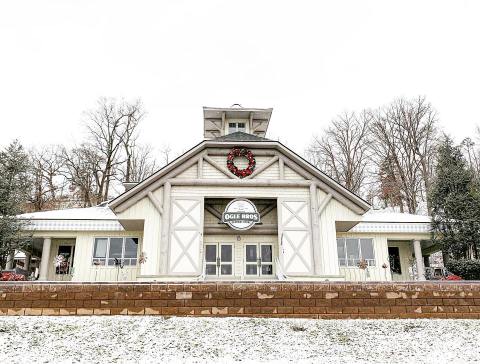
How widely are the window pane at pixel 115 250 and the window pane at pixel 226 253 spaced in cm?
477

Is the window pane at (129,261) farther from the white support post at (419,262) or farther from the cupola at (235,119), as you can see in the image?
the white support post at (419,262)

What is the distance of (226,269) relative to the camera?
1684 cm

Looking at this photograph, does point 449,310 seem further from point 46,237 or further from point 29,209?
point 29,209

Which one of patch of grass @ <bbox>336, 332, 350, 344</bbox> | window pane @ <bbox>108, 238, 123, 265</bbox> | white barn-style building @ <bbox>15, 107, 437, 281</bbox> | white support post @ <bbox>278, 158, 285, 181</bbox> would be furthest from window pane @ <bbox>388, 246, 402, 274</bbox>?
patch of grass @ <bbox>336, 332, 350, 344</bbox>

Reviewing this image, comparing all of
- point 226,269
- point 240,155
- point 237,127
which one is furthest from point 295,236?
point 237,127

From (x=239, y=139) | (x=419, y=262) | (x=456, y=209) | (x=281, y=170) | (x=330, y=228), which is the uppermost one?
(x=239, y=139)

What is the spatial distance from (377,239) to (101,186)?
24.1 metres

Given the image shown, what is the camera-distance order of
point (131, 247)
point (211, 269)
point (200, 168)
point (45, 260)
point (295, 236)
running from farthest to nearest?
point (131, 247), point (45, 260), point (211, 269), point (200, 168), point (295, 236)

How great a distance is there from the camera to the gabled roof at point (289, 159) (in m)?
16.0

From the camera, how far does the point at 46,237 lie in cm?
1791

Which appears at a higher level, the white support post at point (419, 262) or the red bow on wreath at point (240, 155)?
the red bow on wreath at point (240, 155)

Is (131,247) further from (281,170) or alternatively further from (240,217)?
(281,170)

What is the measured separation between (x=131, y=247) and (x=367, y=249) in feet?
36.1

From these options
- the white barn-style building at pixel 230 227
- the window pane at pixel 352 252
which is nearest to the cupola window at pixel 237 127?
the white barn-style building at pixel 230 227
